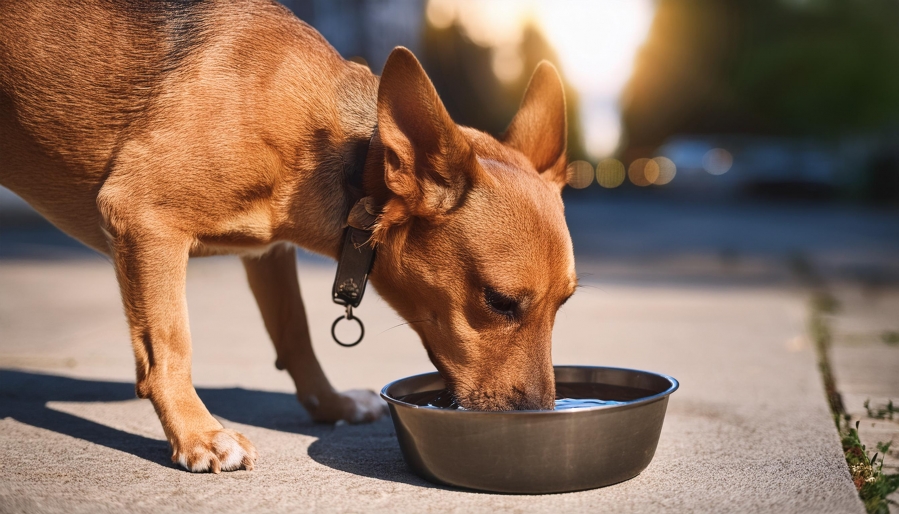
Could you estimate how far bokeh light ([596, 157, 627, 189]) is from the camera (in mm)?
54031

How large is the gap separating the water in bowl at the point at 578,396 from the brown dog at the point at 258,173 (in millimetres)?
284

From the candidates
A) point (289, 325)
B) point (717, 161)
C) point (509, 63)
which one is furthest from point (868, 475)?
point (509, 63)

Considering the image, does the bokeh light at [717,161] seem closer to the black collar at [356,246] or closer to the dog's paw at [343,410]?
the dog's paw at [343,410]

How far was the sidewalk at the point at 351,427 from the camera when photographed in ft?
9.28

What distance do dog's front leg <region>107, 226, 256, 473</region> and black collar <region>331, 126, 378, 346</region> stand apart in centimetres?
60

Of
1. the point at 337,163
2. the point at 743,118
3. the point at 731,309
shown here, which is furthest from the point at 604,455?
the point at 743,118

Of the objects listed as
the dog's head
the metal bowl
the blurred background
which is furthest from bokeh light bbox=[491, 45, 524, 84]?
the metal bowl

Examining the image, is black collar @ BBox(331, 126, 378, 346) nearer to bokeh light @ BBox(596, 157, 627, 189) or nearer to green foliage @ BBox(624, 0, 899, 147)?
green foliage @ BBox(624, 0, 899, 147)

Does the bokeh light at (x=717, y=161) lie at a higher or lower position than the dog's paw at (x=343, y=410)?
higher

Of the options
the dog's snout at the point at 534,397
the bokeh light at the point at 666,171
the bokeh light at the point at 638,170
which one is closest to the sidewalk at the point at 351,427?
the dog's snout at the point at 534,397

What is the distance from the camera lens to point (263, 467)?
3.19 metres

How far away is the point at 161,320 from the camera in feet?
10.6

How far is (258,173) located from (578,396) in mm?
1597

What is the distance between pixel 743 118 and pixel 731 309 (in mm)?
34003
